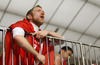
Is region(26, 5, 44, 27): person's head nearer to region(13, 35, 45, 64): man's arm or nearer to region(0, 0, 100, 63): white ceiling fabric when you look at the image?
region(13, 35, 45, 64): man's arm

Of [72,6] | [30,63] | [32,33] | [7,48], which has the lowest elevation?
[30,63]

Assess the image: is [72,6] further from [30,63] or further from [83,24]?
[30,63]

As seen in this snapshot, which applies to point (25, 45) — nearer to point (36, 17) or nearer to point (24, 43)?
point (24, 43)

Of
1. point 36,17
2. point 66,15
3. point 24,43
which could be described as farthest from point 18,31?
point 66,15

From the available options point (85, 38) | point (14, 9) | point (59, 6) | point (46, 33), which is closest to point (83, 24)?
point (85, 38)

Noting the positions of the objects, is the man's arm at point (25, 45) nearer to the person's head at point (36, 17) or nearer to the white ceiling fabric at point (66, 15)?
the person's head at point (36, 17)

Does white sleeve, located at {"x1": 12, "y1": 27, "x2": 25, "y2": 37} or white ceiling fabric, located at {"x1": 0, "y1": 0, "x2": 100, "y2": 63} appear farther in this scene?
white ceiling fabric, located at {"x1": 0, "y1": 0, "x2": 100, "y2": 63}

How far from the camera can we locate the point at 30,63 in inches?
119

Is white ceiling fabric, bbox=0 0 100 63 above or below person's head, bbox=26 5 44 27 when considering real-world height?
above

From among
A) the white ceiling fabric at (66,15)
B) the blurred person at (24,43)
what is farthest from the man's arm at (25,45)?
the white ceiling fabric at (66,15)

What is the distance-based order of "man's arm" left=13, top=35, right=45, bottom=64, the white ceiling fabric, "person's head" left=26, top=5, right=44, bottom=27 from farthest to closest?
the white ceiling fabric
"person's head" left=26, top=5, right=44, bottom=27
"man's arm" left=13, top=35, right=45, bottom=64

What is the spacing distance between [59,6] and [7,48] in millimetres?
5341

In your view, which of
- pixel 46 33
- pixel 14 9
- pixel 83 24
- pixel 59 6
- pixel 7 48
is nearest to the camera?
pixel 7 48

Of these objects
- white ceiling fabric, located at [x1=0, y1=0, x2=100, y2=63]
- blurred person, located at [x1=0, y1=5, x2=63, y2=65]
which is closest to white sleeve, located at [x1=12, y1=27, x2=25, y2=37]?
blurred person, located at [x1=0, y1=5, x2=63, y2=65]
